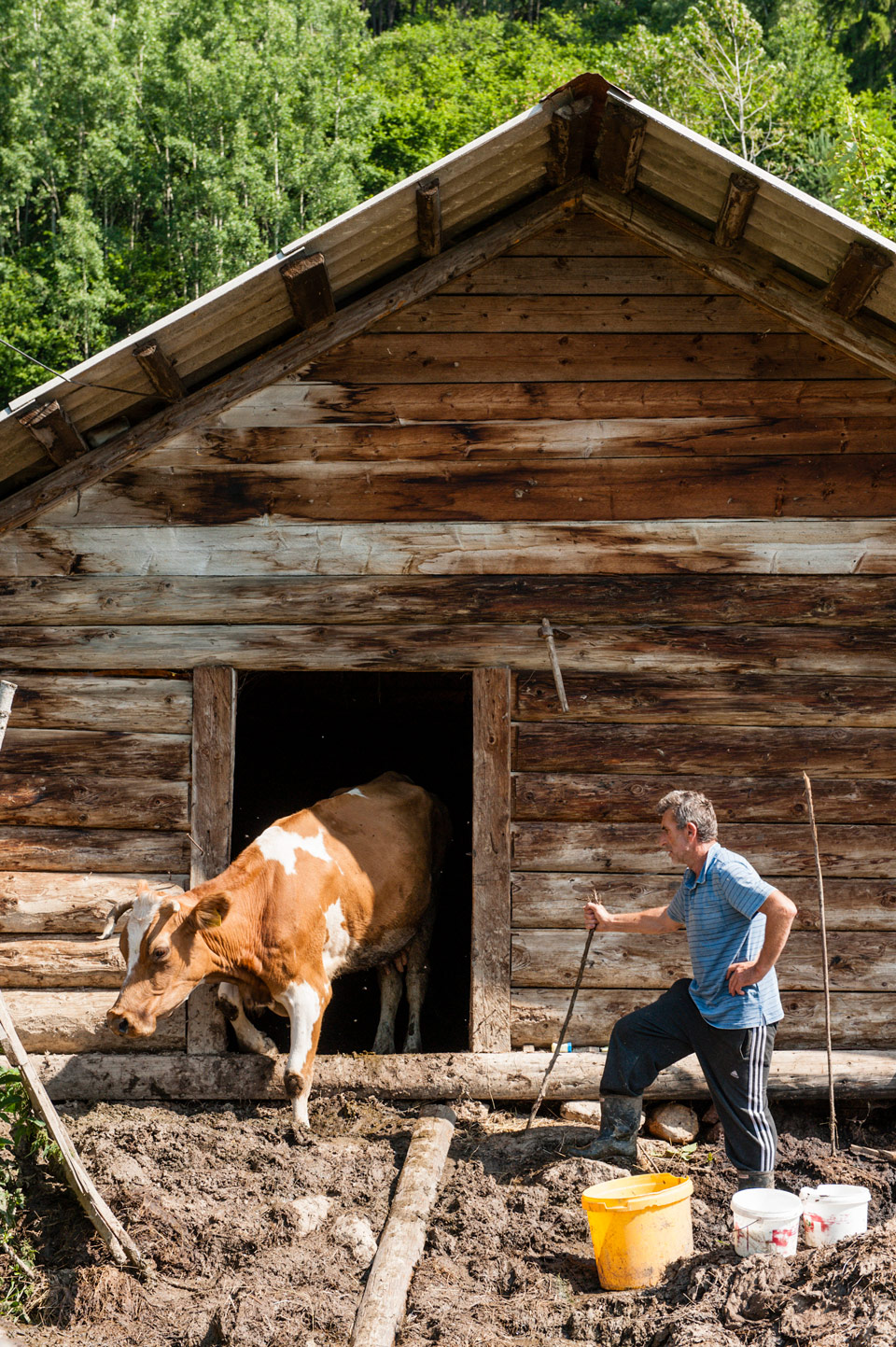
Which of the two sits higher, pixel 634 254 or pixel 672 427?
pixel 634 254

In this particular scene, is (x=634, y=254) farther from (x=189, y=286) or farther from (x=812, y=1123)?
(x=189, y=286)

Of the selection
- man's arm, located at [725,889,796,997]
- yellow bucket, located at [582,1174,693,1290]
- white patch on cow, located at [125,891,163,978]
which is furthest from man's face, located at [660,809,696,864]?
white patch on cow, located at [125,891,163,978]

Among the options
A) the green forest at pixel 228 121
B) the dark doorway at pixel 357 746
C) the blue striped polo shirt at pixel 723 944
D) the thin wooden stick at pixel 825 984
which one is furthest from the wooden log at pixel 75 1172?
the green forest at pixel 228 121

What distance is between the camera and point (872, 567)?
6445 millimetres

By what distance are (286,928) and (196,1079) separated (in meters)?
0.94

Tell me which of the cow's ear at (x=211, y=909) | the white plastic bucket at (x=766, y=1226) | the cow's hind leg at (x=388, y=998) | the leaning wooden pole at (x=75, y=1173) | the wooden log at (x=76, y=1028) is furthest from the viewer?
the cow's hind leg at (x=388, y=998)

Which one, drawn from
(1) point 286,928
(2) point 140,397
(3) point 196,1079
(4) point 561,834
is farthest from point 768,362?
(3) point 196,1079

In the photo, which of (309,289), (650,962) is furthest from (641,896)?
(309,289)

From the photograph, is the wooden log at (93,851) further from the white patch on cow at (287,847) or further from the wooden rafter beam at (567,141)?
the wooden rafter beam at (567,141)

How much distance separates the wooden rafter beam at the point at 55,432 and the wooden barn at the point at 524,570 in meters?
0.07

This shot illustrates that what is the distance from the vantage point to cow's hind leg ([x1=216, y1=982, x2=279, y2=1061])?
6277 mm

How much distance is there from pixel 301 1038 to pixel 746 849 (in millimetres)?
2623

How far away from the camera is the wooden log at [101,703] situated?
6484 mm

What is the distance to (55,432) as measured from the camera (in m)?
6.11
